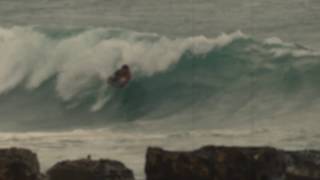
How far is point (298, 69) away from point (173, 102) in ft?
11.5

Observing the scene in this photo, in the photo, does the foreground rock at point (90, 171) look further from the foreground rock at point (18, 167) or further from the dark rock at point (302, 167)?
the dark rock at point (302, 167)

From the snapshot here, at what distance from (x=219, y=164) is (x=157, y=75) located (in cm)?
1911

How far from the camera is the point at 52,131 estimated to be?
23.4m

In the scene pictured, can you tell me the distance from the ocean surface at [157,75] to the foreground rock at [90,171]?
316 inches

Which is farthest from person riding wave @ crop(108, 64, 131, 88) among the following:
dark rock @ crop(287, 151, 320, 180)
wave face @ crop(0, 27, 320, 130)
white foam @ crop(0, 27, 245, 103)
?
dark rock @ crop(287, 151, 320, 180)

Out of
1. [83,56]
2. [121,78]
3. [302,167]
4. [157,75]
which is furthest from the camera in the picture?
[83,56]

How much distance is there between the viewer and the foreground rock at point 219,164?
8406mm

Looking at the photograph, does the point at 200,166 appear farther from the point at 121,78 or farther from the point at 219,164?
the point at 121,78

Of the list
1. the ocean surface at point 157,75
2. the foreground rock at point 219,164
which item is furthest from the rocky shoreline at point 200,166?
the ocean surface at point 157,75

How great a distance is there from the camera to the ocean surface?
2112 centimetres

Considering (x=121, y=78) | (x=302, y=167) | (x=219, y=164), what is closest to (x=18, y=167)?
(x=219, y=164)

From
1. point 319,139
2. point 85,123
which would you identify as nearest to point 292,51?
point 85,123

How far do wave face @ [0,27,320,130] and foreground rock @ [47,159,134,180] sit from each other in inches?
550

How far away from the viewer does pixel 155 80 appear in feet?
89.7
